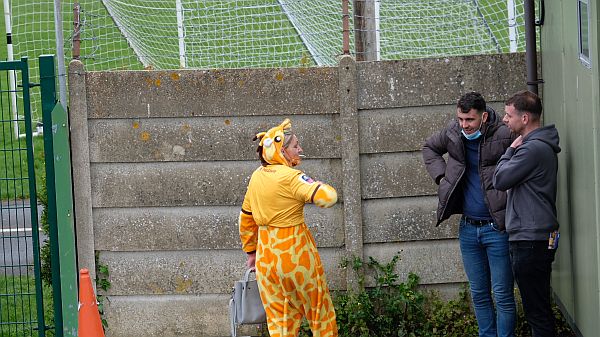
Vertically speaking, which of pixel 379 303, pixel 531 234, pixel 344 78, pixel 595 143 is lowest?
pixel 379 303

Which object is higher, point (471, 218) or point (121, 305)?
point (471, 218)

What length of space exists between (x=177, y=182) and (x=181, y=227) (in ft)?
1.15

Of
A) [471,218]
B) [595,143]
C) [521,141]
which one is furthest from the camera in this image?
[471,218]

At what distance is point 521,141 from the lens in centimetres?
604

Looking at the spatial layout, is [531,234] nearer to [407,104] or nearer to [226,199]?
[407,104]

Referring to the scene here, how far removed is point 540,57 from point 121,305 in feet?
12.4

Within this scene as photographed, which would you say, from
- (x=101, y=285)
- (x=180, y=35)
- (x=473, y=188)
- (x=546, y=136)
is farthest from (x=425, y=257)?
(x=180, y=35)

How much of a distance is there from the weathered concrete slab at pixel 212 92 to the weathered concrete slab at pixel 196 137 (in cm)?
6

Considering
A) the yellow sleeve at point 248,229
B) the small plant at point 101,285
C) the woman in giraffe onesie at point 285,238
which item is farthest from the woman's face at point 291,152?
the small plant at point 101,285

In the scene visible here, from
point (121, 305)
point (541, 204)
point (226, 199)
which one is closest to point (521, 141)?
point (541, 204)

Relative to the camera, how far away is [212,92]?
7.31 m

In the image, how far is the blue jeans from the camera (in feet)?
21.2

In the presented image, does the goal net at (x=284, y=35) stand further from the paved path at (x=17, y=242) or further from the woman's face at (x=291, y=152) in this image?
the woman's face at (x=291, y=152)

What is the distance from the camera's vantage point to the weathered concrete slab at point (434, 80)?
7277 millimetres
